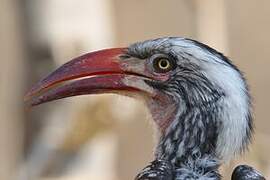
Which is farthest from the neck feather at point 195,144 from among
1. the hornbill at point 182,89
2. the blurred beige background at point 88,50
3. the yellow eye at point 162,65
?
the blurred beige background at point 88,50

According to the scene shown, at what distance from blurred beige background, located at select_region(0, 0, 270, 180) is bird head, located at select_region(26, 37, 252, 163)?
2.88 m

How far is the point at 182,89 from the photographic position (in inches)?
90.8

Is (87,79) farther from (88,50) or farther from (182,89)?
(88,50)

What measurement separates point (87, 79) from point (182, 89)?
8.8 inches

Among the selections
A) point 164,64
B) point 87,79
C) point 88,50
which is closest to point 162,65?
point 164,64

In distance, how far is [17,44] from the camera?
5.78m

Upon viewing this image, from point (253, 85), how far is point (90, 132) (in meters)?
0.93

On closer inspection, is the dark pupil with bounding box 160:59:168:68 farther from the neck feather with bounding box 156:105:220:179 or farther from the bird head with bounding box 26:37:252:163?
the neck feather with bounding box 156:105:220:179

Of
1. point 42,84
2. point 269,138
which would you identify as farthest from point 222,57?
point 269,138

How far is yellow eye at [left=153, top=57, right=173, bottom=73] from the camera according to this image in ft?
7.55

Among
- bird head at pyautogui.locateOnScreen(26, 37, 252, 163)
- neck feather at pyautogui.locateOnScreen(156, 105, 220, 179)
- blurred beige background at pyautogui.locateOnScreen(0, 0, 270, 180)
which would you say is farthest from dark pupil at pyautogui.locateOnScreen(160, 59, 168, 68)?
blurred beige background at pyautogui.locateOnScreen(0, 0, 270, 180)

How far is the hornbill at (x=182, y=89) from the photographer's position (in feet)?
7.41

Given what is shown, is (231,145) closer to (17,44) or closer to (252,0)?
(252,0)

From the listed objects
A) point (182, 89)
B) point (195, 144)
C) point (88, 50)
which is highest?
point (182, 89)
